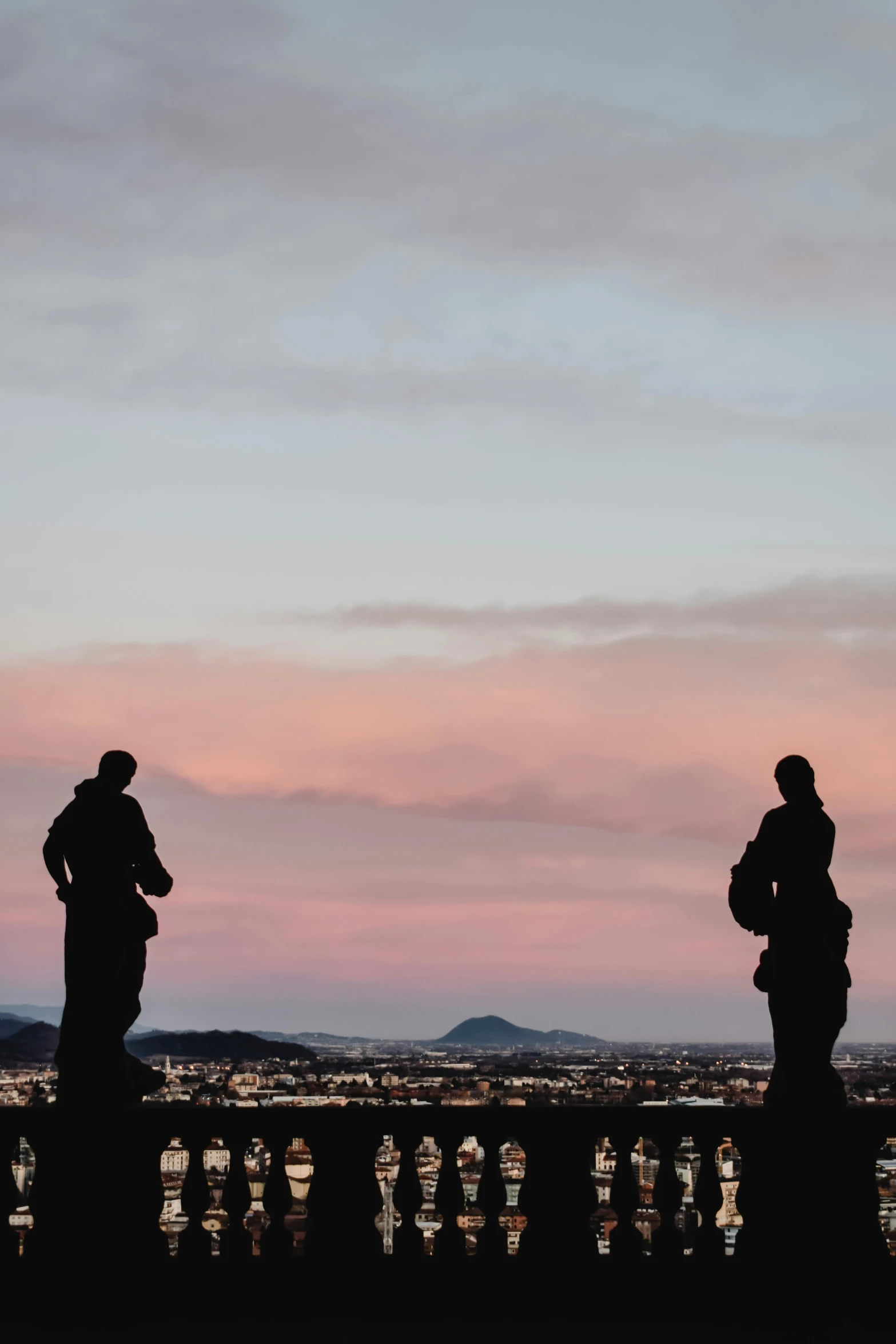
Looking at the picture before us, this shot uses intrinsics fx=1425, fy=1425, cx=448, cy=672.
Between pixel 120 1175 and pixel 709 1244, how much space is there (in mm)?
3676

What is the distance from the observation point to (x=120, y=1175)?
878 centimetres

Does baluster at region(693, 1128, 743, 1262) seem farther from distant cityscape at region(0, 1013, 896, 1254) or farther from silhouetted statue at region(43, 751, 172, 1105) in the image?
silhouetted statue at region(43, 751, 172, 1105)

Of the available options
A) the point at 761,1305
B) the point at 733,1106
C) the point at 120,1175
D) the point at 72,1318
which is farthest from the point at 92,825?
the point at 761,1305

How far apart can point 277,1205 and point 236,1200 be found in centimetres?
26

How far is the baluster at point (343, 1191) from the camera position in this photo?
8.80 metres

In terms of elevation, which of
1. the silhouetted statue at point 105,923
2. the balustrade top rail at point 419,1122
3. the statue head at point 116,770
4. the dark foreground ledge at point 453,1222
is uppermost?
the statue head at point 116,770

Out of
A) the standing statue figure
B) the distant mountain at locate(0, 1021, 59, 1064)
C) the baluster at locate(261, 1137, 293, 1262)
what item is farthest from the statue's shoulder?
the distant mountain at locate(0, 1021, 59, 1064)

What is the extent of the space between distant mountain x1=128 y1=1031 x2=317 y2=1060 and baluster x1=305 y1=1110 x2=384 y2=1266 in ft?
34.3

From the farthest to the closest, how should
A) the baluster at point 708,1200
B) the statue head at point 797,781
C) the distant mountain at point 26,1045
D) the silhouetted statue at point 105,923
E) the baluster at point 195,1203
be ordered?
the distant mountain at point 26,1045
the statue head at point 797,781
the silhouetted statue at point 105,923
the baluster at point 708,1200
the baluster at point 195,1203

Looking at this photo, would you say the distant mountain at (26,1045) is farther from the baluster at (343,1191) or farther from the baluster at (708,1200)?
the baluster at (708,1200)

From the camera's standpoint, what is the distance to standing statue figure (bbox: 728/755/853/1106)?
8.97m

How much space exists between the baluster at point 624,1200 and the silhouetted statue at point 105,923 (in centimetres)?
298

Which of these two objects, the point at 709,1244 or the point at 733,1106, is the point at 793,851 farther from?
the point at 709,1244

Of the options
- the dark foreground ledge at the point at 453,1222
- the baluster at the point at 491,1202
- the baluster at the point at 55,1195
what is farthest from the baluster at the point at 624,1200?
the baluster at the point at 55,1195
